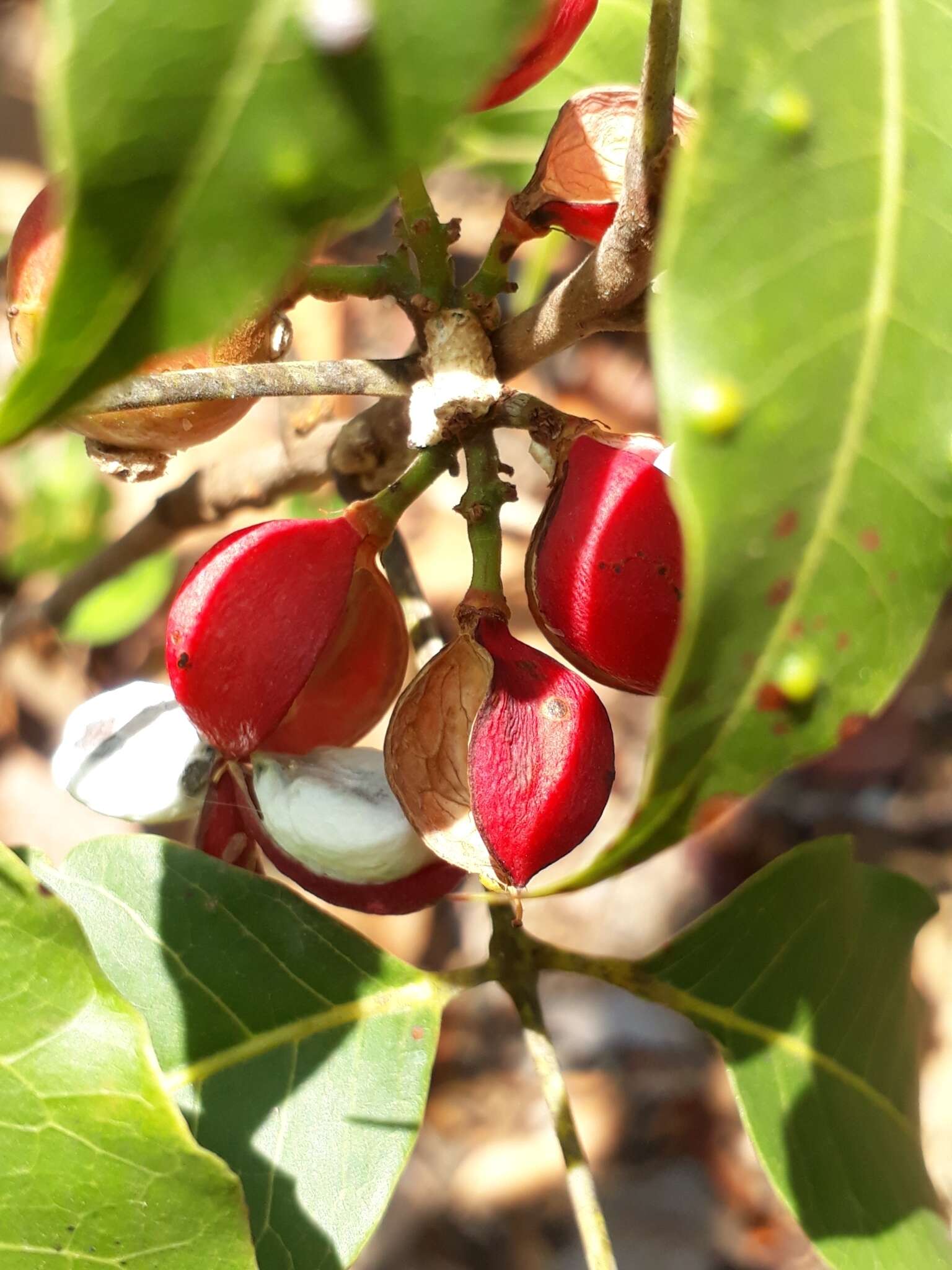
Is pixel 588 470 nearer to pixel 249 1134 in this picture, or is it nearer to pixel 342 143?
pixel 342 143

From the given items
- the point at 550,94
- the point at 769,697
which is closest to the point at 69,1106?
the point at 769,697

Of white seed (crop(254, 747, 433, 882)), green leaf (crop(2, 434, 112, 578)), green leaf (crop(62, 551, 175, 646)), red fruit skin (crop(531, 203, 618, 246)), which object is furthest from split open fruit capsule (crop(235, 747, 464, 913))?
green leaf (crop(2, 434, 112, 578))

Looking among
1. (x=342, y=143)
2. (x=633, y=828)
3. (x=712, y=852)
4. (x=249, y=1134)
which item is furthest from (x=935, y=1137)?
(x=342, y=143)

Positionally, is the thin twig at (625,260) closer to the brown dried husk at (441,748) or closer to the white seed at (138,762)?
the brown dried husk at (441,748)

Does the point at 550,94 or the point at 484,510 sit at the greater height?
the point at 550,94

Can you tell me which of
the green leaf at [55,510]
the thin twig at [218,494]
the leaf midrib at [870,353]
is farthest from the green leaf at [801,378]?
the green leaf at [55,510]

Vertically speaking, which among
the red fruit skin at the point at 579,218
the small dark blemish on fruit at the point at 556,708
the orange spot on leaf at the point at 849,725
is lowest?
the small dark blemish on fruit at the point at 556,708

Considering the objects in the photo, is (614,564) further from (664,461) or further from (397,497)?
(397,497)
